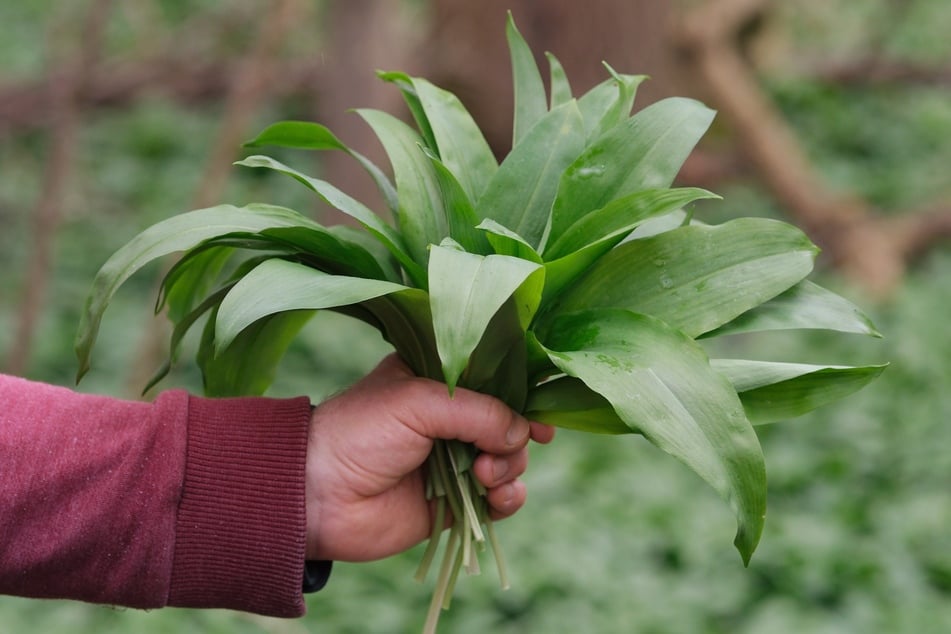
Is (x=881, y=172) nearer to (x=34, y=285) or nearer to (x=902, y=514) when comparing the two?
(x=902, y=514)

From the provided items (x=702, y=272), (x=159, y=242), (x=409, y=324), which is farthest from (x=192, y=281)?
(x=702, y=272)

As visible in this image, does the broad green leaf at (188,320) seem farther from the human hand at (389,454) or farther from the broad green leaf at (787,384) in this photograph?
the broad green leaf at (787,384)

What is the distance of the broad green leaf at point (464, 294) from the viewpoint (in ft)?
3.25

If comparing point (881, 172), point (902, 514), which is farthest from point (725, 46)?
point (902, 514)

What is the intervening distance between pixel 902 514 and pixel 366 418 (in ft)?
8.18

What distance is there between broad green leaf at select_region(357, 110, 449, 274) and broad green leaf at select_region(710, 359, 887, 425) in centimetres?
36

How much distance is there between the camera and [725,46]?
223 inches

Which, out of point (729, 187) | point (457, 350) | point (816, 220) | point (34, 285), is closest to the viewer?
point (457, 350)

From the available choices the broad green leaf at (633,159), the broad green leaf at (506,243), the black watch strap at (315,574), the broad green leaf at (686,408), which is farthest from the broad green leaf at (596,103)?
the black watch strap at (315,574)

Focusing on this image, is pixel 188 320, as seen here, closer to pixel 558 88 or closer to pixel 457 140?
pixel 457 140

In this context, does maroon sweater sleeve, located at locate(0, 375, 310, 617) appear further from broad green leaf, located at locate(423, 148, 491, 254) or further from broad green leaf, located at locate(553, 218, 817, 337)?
broad green leaf, located at locate(553, 218, 817, 337)

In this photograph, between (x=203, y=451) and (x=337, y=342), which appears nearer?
(x=203, y=451)

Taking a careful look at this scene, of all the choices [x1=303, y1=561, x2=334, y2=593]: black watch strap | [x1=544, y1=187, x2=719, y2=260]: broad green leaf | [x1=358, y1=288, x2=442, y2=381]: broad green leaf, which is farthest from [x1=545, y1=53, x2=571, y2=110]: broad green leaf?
[x1=303, y1=561, x2=334, y2=593]: black watch strap

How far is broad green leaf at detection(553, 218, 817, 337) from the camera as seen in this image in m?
1.18
